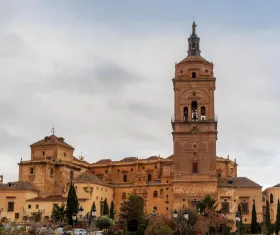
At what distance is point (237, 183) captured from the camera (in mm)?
69000

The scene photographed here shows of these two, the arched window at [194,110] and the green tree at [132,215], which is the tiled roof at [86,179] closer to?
the arched window at [194,110]

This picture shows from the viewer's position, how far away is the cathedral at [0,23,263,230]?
67688mm

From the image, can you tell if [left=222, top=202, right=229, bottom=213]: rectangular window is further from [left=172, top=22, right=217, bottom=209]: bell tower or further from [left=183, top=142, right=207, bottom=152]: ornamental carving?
[left=183, top=142, right=207, bottom=152]: ornamental carving

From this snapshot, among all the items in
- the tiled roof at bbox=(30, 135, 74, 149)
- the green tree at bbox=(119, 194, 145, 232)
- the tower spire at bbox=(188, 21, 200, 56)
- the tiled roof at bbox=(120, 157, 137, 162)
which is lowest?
the green tree at bbox=(119, 194, 145, 232)

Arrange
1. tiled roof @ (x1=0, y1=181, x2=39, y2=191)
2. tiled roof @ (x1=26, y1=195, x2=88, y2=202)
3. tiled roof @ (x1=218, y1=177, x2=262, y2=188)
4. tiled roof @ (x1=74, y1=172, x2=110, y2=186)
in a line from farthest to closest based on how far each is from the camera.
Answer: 1. tiled roof @ (x1=74, y1=172, x2=110, y2=186)
2. tiled roof @ (x1=0, y1=181, x2=39, y2=191)
3. tiled roof @ (x1=26, y1=195, x2=88, y2=202)
4. tiled roof @ (x1=218, y1=177, x2=262, y2=188)

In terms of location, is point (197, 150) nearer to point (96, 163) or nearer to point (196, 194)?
point (196, 194)

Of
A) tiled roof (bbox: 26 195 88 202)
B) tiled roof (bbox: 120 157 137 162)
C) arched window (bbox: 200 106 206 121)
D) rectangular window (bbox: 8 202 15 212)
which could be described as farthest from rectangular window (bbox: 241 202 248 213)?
rectangular window (bbox: 8 202 15 212)

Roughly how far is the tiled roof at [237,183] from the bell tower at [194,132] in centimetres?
229

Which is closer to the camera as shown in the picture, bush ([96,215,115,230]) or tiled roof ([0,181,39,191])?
bush ([96,215,115,230])

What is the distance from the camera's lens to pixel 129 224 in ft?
178

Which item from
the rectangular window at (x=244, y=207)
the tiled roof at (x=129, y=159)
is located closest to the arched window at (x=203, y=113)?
the rectangular window at (x=244, y=207)

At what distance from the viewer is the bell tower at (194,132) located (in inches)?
2645

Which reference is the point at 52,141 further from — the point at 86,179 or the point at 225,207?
the point at 225,207

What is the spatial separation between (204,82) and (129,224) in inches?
882
